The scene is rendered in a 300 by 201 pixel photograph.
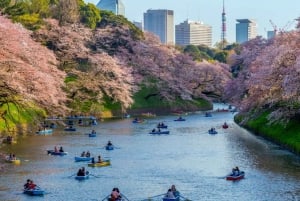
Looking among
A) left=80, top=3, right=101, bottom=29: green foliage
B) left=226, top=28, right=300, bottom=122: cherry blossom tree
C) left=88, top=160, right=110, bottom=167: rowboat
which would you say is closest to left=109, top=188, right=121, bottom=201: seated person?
left=88, top=160, right=110, bottom=167: rowboat

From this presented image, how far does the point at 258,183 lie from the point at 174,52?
242 ft

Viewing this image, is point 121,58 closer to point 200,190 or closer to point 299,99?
point 299,99

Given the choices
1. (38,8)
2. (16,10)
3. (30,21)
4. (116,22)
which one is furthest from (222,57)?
(16,10)

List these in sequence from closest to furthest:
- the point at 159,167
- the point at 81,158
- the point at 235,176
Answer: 1. the point at 235,176
2. the point at 159,167
3. the point at 81,158

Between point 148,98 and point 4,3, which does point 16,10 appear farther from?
point 148,98

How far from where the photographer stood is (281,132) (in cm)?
6184

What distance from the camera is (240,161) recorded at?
51.1 metres

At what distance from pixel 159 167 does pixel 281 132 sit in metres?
18.1

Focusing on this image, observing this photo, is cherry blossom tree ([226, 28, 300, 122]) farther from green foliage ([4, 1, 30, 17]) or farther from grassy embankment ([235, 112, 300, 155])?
green foliage ([4, 1, 30, 17])

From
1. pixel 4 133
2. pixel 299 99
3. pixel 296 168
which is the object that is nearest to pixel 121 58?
pixel 4 133

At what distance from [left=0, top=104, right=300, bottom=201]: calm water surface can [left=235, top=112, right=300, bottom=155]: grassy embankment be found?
0.93 meters

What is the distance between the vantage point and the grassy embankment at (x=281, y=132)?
55625 mm

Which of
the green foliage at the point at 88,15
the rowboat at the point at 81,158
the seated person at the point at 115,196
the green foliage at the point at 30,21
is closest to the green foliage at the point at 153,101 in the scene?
the green foliage at the point at 30,21

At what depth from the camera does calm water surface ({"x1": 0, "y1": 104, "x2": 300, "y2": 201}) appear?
129 feet
